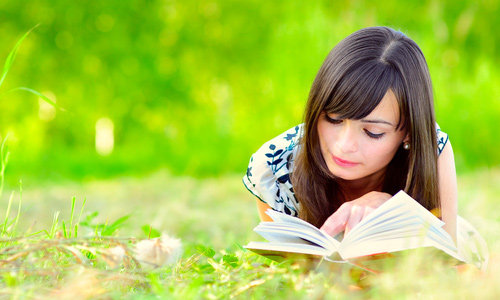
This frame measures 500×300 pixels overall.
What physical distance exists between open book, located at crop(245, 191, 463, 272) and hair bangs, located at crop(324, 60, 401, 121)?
38 centimetres

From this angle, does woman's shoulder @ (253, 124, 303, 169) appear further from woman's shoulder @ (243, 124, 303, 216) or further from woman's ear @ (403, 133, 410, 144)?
woman's ear @ (403, 133, 410, 144)

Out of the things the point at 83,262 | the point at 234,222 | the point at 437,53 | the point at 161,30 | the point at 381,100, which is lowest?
the point at 234,222

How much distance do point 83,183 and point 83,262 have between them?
3987mm

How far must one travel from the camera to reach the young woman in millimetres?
1500

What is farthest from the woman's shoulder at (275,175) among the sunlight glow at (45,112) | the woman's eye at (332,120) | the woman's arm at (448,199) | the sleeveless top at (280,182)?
the sunlight glow at (45,112)

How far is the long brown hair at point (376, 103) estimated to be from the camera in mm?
1519

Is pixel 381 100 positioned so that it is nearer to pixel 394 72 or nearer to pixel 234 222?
pixel 394 72

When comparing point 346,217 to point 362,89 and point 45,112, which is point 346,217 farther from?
point 45,112

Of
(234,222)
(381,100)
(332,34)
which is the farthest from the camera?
(332,34)

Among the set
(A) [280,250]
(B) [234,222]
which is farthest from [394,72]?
(B) [234,222]

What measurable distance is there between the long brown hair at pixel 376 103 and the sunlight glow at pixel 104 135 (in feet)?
18.0

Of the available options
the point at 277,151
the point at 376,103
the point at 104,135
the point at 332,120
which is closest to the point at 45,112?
the point at 104,135

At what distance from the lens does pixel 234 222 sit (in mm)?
3076

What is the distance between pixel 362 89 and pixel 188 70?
5.58 metres
